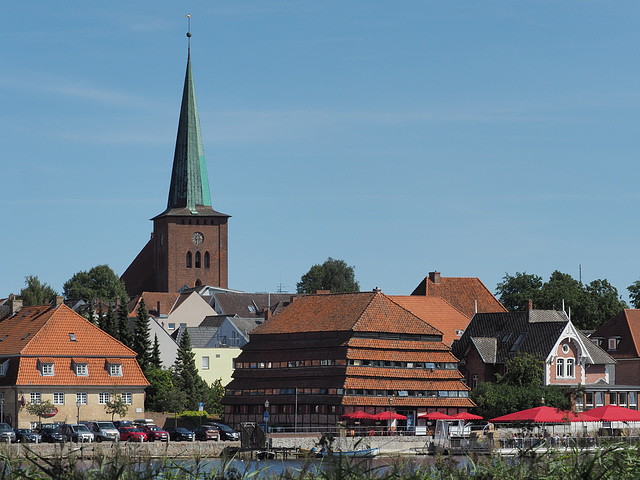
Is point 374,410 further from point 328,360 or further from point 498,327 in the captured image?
point 498,327

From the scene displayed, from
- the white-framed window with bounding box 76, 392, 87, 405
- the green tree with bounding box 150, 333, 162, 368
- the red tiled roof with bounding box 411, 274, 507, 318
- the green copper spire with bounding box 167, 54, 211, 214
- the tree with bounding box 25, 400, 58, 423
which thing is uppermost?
the green copper spire with bounding box 167, 54, 211, 214

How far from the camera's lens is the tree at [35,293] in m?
160

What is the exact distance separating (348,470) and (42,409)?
66.5m

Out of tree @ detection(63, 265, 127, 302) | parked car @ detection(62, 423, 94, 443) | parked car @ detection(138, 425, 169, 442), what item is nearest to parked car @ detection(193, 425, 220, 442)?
parked car @ detection(138, 425, 169, 442)

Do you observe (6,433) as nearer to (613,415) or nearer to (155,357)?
(613,415)

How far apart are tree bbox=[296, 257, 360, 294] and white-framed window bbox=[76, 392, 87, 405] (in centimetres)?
10295

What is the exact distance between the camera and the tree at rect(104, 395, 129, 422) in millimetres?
85375

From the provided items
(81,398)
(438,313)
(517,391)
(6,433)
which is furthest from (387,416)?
(438,313)

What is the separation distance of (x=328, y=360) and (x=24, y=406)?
67.3 ft

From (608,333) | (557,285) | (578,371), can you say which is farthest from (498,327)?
(557,285)

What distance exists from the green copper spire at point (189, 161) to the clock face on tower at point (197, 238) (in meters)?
3.16

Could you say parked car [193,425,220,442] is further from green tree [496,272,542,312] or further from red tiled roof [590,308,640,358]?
green tree [496,272,542,312]

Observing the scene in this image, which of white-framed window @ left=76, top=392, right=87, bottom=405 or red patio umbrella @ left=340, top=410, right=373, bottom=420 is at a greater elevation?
white-framed window @ left=76, top=392, right=87, bottom=405

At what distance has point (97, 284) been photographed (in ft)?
581
